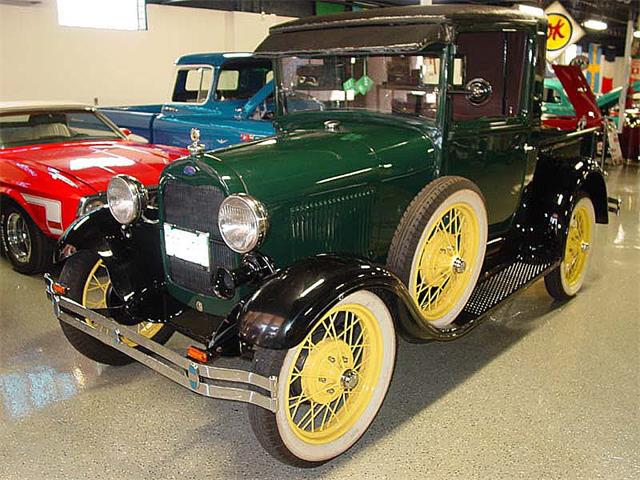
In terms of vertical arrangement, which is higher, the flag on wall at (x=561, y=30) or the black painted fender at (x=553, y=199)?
the flag on wall at (x=561, y=30)

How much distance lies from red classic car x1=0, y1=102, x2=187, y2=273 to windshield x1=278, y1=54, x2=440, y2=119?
54.0 inches

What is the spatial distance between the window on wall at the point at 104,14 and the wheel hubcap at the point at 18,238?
687cm

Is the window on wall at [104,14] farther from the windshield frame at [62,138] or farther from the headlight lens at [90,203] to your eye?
the headlight lens at [90,203]

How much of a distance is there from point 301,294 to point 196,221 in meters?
0.69

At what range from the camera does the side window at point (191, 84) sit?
6.87m

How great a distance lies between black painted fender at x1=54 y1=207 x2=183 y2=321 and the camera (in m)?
2.66

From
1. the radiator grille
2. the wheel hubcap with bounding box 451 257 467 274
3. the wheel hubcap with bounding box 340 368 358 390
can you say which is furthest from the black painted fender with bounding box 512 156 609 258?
the radiator grille

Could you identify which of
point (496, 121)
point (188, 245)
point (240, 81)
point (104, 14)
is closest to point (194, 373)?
point (188, 245)

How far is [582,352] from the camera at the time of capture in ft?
10.6

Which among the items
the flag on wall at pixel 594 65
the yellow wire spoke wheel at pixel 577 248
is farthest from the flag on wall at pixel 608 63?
the yellow wire spoke wheel at pixel 577 248

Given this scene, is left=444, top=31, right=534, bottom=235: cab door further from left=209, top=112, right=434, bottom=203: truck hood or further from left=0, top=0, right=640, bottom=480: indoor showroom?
left=209, top=112, right=434, bottom=203: truck hood

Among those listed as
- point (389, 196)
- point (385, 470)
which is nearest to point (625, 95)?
point (389, 196)

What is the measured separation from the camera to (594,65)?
21812 millimetres

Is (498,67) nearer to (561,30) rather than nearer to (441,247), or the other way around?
(441,247)
